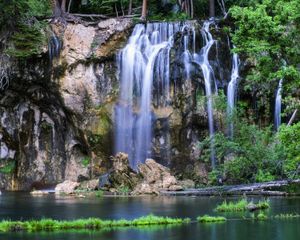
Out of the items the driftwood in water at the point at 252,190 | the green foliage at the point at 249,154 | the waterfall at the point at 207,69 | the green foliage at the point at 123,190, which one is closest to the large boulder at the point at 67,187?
the green foliage at the point at 123,190

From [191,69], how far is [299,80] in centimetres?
1913

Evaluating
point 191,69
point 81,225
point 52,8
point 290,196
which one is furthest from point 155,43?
point 81,225

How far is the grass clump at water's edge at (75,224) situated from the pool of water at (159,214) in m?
0.72

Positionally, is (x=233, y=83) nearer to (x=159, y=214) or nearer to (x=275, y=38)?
(x=275, y=38)

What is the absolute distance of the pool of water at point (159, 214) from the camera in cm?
1559

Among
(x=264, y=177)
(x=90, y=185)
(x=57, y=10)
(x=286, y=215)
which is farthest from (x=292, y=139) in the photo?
(x=57, y=10)

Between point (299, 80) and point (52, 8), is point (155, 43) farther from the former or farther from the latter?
point (299, 80)

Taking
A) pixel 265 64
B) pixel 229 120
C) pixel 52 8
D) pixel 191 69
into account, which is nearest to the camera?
pixel 265 64

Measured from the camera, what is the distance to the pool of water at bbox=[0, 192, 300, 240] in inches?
614

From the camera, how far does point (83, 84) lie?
40.9 metres

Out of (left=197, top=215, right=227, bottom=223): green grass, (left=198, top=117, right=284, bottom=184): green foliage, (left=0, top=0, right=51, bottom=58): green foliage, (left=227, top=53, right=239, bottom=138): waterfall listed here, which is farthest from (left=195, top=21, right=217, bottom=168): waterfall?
(left=197, top=215, right=227, bottom=223): green grass

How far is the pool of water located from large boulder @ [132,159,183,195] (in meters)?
4.27

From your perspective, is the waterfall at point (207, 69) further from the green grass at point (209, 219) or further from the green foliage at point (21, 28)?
the green grass at point (209, 219)

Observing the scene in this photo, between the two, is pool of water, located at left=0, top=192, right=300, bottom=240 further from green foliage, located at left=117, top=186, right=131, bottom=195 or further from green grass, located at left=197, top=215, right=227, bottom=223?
green foliage, located at left=117, top=186, right=131, bottom=195
